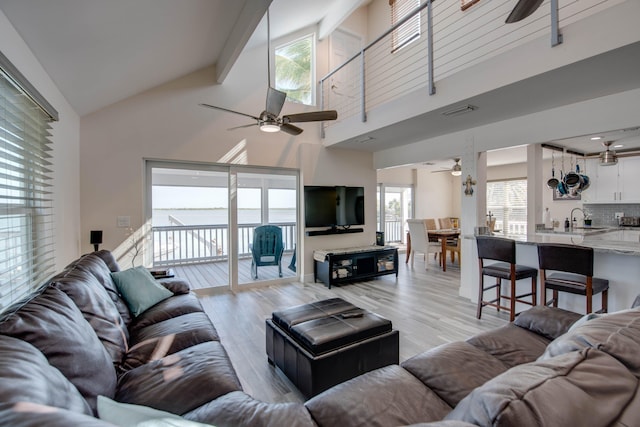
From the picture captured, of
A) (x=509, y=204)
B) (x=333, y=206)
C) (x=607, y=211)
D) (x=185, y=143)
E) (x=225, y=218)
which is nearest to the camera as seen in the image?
(x=185, y=143)

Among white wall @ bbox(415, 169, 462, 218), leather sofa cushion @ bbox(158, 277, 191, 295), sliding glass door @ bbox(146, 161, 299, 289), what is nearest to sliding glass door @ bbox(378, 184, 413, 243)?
white wall @ bbox(415, 169, 462, 218)

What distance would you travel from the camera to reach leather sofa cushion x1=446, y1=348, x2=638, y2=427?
25.0 inches

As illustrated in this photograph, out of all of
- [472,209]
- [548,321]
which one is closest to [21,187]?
[548,321]

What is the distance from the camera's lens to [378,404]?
124cm

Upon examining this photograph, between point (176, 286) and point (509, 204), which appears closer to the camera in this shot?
point (176, 286)

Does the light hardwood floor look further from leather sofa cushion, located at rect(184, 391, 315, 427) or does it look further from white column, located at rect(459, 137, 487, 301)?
leather sofa cushion, located at rect(184, 391, 315, 427)

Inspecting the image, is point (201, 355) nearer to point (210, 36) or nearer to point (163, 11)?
point (163, 11)

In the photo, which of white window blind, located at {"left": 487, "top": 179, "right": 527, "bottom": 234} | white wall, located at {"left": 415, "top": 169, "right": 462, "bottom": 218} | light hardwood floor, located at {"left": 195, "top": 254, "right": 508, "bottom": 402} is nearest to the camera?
light hardwood floor, located at {"left": 195, "top": 254, "right": 508, "bottom": 402}

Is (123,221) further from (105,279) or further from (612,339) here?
(612,339)

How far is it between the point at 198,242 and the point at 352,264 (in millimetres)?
3281

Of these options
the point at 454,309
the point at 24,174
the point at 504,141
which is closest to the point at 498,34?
the point at 504,141

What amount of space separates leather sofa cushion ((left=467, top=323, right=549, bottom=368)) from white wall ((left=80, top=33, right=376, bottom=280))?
3.58m

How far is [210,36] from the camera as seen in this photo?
341cm

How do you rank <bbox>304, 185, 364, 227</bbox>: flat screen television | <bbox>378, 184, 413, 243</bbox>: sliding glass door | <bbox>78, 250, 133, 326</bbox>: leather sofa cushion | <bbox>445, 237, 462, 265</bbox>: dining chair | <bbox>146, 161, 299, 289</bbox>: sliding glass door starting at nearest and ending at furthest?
<bbox>78, 250, 133, 326</bbox>: leather sofa cushion < <bbox>146, 161, 299, 289</bbox>: sliding glass door < <bbox>304, 185, 364, 227</bbox>: flat screen television < <bbox>445, 237, 462, 265</bbox>: dining chair < <bbox>378, 184, 413, 243</bbox>: sliding glass door
